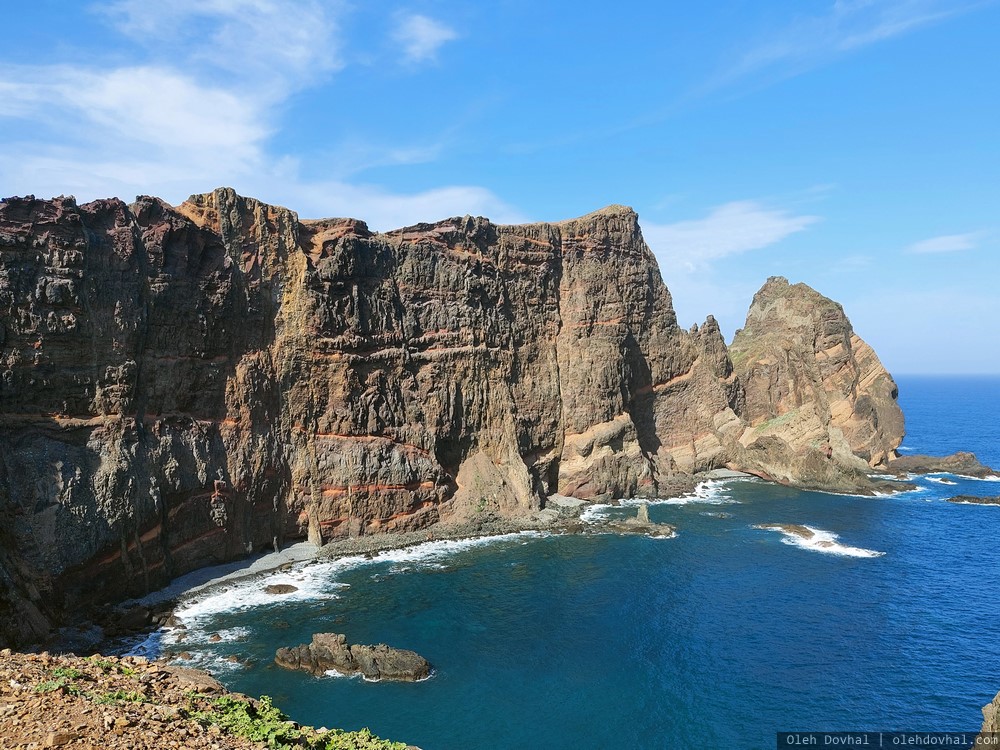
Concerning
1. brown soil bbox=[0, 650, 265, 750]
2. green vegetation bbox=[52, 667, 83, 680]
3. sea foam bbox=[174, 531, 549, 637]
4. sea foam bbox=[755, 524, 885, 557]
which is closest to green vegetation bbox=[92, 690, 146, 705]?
brown soil bbox=[0, 650, 265, 750]

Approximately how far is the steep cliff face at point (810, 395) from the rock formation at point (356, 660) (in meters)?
61.7

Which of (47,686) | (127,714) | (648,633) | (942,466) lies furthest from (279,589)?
(942,466)

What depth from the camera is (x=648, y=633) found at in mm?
41312

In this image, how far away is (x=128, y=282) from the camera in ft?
155

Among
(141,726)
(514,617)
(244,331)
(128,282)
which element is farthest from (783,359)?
(141,726)

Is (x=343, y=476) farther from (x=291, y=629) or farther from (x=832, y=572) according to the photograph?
(x=832, y=572)

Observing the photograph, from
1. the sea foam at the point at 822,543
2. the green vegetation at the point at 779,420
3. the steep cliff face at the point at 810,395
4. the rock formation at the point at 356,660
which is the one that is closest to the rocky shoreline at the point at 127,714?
the rock formation at the point at 356,660

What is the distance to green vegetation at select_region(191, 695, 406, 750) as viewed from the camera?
1664 cm

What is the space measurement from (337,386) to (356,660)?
28.5m

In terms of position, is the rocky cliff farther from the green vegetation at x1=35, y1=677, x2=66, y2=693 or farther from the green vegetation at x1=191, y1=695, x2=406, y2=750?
the green vegetation at x1=191, y1=695, x2=406, y2=750

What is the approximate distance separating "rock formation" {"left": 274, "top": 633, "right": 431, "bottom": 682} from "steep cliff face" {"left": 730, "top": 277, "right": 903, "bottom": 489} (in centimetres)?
6166

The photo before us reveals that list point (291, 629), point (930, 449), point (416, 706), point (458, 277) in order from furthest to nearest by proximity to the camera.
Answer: point (930, 449) < point (458, 277) < point (291, 629) < point (416, 706)

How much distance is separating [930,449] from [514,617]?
105 m

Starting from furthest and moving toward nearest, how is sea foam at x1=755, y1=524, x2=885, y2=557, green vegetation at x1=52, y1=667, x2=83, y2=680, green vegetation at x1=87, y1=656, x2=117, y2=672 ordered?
sea foam at x1=755, y1=524, x2=885, y2=557 < green vegetation at x1=87, y1=656, x2=117, y2=672 < green vegetation at x1=52, y1=667, x2=83, y2=680
